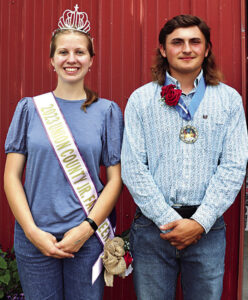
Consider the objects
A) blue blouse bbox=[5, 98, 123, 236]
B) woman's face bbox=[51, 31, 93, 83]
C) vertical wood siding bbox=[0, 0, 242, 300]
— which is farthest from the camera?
vertical wood siding bbox=[0, 0, 242, 300]

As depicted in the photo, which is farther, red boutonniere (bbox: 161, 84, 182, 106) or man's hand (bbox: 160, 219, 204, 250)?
red boutonniere (bbox: 161, 84, 182, 106)

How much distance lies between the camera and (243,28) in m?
2.46

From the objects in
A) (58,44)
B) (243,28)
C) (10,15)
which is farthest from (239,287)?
(10,15)

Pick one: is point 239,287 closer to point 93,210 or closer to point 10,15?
point 93,210

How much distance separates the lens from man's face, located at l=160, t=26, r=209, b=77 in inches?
68.0

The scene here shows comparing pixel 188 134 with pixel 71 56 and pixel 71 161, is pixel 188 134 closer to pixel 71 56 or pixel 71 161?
pixel 71 161

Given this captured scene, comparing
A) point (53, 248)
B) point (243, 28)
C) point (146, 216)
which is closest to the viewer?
point (53, 248)

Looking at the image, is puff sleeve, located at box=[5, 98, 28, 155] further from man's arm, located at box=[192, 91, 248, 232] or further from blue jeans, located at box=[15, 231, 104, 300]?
man's arm, located at box=[192, 91, 248, 232]

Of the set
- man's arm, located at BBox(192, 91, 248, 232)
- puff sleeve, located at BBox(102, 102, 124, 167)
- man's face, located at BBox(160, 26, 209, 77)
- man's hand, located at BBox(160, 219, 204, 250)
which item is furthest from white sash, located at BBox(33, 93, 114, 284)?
man's face, located at BBox(160, 26, 209, 77)

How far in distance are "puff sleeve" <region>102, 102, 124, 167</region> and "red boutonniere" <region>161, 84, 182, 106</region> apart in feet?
0.96

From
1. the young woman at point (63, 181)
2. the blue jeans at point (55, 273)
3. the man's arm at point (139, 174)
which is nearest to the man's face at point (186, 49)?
the man's arm at point (139, 174)

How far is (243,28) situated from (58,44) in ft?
4.77

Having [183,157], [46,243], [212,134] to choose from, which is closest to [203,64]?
[212,134]

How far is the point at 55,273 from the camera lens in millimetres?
1673
